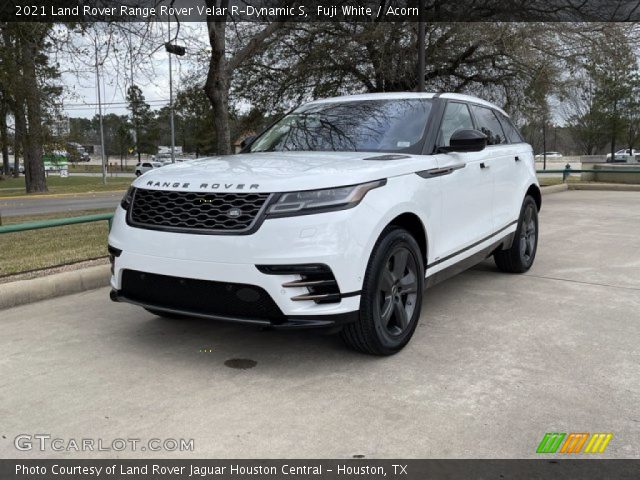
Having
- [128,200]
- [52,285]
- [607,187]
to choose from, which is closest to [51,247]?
[52,285]

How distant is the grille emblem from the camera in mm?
3369

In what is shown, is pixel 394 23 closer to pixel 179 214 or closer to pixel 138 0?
pixel 138 0

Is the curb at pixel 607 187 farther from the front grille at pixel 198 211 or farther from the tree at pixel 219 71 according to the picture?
the front grille at pixel 198 211

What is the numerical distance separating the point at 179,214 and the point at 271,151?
5.12 feet

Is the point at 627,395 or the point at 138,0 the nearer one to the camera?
the point at 627,395

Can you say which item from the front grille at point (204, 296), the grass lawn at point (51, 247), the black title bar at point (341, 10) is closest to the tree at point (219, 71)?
the black title bar at point (341, 10)

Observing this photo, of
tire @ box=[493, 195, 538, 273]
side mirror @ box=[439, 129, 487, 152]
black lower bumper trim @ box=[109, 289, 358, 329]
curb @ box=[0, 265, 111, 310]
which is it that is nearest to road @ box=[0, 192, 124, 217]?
curb @ box=[0, 265, 111, 310]

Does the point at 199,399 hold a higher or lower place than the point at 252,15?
lower

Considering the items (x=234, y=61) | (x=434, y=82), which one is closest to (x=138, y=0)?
(x=234, y=61)

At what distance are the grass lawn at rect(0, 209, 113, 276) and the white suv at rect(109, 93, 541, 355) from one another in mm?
2818

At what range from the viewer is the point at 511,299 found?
5.31 m

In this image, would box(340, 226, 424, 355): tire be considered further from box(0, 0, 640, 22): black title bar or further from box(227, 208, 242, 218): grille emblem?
box(0, 0, 640, 22): black title bar

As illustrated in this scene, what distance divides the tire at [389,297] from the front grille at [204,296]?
568mm
